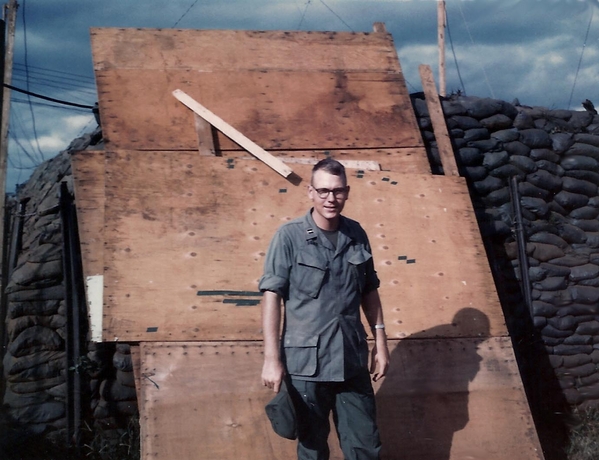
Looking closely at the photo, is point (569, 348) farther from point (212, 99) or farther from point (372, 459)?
point (212, 99)

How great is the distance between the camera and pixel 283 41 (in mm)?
5809

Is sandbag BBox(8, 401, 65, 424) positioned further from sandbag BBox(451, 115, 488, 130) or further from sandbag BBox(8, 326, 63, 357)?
sandbag BBox(451, 115, 488, 130)

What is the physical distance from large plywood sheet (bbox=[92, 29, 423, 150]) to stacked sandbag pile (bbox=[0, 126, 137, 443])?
1523 millimetres

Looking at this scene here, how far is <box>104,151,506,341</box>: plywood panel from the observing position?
4.30 meters

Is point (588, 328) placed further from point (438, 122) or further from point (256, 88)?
point (256, 88)

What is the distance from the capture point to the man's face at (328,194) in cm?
312

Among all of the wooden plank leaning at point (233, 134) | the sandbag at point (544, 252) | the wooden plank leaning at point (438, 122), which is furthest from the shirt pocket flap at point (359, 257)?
the sandbag at point (544, 252)

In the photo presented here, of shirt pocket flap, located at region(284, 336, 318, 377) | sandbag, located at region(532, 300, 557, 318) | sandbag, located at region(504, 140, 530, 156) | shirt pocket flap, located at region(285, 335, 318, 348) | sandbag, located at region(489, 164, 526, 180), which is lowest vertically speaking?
shirt pocket flap, located at region(284, 336, 318, 377)

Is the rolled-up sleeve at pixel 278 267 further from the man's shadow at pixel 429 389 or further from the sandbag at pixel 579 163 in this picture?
the sandbag at pixel 579 163

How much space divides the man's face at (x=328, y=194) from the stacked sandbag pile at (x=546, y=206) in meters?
2.93

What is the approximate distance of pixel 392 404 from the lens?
4262 millimetres

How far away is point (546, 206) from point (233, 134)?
3.13 m

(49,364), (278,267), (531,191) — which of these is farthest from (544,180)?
(49,364)

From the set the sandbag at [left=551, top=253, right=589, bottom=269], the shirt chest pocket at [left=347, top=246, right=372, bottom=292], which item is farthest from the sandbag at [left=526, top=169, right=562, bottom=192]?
the shirt chest pocket at [left=347, top=246, right=372, bottom=292]
